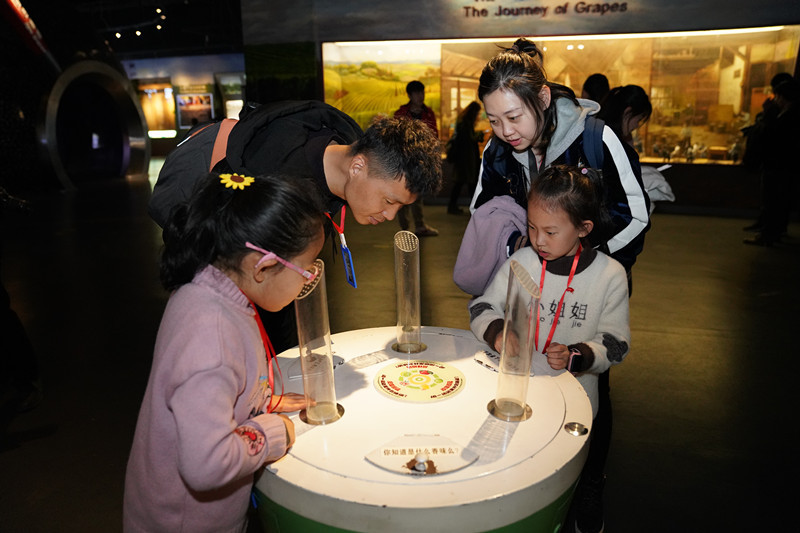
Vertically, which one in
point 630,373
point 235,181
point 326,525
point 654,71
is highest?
point 654,71

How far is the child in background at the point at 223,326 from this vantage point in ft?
3.41

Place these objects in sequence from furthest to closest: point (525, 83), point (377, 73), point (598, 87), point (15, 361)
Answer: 1. point (377, 73)
2. point (598, 87)
3. point (15, 361)
4. point (525, 83)

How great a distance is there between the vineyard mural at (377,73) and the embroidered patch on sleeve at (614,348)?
8182 millimetres

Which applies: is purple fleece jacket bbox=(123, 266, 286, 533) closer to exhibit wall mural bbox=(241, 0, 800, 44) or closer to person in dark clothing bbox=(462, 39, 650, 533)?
person in dark clothing bbox=(462, 39, 650, 533)

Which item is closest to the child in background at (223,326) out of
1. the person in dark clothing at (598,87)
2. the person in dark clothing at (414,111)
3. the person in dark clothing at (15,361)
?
the person in dark clothing at (15,361)

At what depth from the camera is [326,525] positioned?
3.37 feet

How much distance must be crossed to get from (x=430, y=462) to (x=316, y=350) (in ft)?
1.16

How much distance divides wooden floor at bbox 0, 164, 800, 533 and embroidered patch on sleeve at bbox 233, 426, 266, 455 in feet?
4.35

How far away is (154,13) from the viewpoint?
Answer: 1803 centimetres

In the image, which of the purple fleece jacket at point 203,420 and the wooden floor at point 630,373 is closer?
the purple fleece jacket at point 203,420

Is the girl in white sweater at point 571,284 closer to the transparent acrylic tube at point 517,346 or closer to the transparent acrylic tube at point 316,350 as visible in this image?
the transparent acrylic tube at point 517,346

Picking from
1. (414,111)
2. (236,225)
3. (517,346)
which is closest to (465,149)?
(414,111)

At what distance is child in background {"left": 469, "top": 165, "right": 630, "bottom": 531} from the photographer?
1614 millimetres

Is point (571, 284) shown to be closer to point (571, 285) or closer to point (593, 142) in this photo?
point (571, 285)
